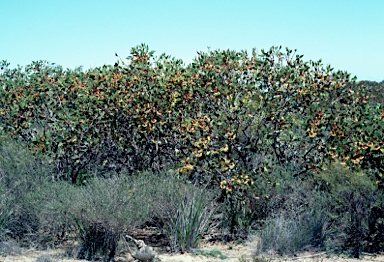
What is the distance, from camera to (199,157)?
8.70 m

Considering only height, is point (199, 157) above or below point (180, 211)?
above

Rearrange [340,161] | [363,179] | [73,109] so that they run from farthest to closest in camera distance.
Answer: [73,109]
[340,161]
[363,179]

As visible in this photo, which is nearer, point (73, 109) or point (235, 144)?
point (235, 144)

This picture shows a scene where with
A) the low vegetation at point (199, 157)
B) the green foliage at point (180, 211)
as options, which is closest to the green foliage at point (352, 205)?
the low vegetation at point (199, 157)

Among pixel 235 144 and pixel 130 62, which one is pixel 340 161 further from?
pixel 130 62

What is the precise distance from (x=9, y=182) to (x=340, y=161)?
16.6 feet

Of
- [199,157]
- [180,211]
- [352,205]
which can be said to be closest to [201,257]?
[180,211]

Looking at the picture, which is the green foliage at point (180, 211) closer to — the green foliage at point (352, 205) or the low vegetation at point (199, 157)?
the low vegetation at point (199, 157)

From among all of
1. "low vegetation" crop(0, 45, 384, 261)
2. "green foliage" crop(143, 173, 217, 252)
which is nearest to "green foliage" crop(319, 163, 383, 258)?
"low vegetation" crop(0, 45, 384, 261)

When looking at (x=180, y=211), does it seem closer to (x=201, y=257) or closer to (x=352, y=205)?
(x=201, y=257)

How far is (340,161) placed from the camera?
336 inches

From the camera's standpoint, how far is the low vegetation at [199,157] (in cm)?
783

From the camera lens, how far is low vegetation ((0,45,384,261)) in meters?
7.83

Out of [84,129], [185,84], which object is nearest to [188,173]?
[185,84]
